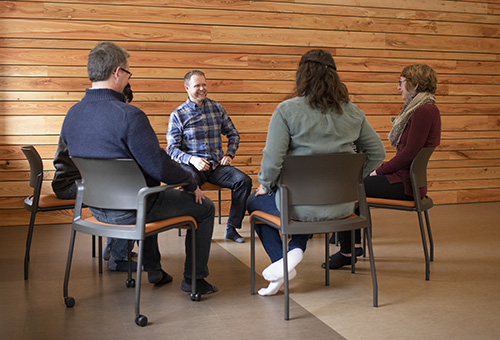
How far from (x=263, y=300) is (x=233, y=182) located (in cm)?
164

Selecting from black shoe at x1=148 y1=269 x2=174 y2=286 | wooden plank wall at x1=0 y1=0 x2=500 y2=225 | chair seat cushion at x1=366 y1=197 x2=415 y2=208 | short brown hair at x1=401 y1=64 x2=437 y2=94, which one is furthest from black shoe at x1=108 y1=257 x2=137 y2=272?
short brown hair at x1=401 y1=64 x2=437 y2=94

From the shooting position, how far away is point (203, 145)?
14.7 ft

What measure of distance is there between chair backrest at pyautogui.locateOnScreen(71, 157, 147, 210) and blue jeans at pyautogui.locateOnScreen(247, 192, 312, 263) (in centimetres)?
71

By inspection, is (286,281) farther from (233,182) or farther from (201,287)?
(233,182)

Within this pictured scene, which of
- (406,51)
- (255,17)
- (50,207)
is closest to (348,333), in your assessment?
(50,207)

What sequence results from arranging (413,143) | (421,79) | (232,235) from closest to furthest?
(413,143)
(421,79)
(232,235)

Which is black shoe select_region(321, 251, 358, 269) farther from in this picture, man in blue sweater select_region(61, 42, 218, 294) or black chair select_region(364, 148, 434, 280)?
man in blue sweater select_region(61, 42, 218, 294)

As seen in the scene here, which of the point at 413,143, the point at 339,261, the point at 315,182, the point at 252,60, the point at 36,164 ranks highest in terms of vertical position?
the point at 252,60

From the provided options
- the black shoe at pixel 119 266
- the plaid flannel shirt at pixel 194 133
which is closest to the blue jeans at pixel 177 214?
the black shoe at pixel 119 266

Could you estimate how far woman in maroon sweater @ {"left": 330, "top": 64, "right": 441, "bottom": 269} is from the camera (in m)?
3.42

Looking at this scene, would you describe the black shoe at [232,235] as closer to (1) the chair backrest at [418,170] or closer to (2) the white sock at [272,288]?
(2) the white sock at [272,288]

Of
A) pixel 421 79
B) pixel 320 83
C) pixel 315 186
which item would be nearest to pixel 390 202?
pixel 421 79

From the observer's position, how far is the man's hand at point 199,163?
4.23 m

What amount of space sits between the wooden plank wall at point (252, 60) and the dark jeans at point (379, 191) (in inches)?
87.6
